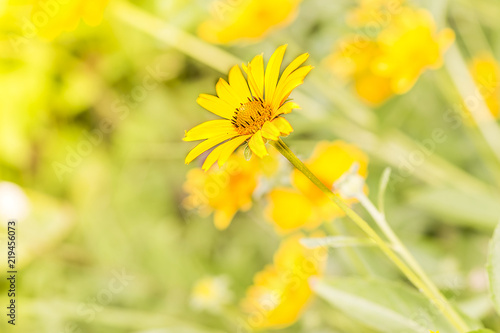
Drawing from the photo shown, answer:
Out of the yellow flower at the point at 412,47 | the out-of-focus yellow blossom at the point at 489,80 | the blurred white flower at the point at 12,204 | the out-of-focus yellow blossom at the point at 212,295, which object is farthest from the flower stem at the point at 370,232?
the blurred white flower at the point at 12,204

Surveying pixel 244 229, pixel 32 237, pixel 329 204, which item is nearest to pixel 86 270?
pixel 32 237

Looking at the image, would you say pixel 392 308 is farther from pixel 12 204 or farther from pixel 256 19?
pixel 12 204

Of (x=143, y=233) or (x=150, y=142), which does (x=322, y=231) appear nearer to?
(x=143, y=233)

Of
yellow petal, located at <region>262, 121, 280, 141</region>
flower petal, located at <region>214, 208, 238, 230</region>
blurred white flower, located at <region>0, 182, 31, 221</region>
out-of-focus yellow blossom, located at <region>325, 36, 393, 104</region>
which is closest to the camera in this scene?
yellow petal, located at <region>262, 121, 280, 141</region>

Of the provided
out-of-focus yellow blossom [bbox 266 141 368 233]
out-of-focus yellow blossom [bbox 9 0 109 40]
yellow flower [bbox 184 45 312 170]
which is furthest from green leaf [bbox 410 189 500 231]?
out-of-focus yellow blossom [bbox 9 0 109 40]

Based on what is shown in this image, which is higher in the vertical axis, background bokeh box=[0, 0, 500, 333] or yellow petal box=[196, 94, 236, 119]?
background bokeh box=[0, 0, 500, 333]

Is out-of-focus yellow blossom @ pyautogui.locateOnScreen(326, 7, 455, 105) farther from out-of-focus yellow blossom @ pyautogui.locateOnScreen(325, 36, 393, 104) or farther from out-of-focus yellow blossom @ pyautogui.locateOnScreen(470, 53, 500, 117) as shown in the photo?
out-of-focus yellow blossom @ pyautogui.locateOnScreen(470, 53, 500, 117)

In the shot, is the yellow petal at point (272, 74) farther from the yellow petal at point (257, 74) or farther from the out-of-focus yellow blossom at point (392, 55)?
the out-of-focus yellow blossom at point (392, 55)
